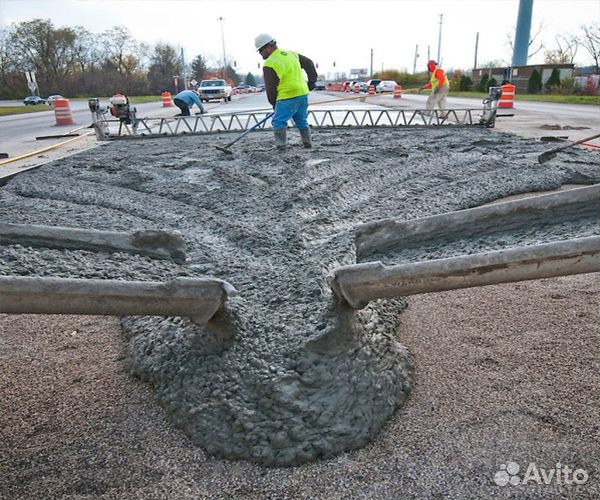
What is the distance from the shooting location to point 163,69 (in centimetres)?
6381

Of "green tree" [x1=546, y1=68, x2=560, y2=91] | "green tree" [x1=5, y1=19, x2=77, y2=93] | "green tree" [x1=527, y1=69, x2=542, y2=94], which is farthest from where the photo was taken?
"green tree" [x1=5, y1=19, x2=77, y2=93]

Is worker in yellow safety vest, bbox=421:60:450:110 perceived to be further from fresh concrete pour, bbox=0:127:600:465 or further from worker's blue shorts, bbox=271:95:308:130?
worker's blue shorts, bbox=271:95:308:130

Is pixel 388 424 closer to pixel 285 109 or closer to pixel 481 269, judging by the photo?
pixel 481 269

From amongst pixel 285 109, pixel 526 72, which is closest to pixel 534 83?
pixel 526 72

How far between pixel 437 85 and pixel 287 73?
6984mm

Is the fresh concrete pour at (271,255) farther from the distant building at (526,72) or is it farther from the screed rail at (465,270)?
the distant building at (526,72)

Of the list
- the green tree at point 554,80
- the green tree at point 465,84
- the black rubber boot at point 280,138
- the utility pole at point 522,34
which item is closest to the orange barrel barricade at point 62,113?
the black rubber boot at point 280,138

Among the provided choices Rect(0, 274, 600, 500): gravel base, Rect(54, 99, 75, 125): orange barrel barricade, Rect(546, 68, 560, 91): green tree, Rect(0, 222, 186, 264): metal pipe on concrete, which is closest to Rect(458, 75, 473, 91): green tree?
Rect(546, 68, 560, 91): green tree

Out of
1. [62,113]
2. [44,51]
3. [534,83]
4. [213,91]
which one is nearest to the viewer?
[62,113]

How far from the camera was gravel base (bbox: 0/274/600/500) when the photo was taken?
5.52ft

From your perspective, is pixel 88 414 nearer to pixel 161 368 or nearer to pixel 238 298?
pixel 161 368

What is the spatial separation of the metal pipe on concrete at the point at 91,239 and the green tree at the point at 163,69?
61.3m

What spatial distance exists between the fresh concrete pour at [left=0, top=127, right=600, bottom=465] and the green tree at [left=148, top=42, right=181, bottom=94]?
5670 centimetres

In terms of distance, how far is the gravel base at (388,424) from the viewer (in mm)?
1682
